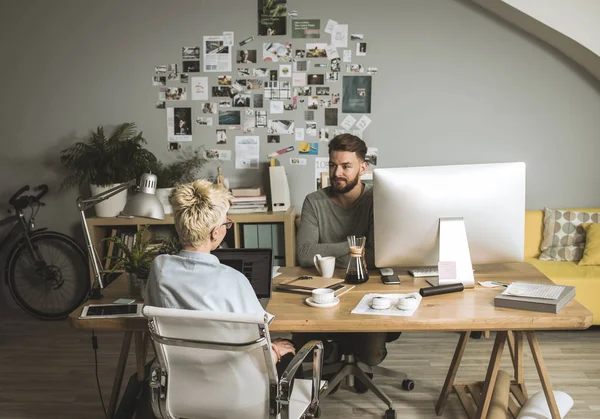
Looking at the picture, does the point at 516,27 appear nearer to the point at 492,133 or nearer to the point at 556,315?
the point at 492,133

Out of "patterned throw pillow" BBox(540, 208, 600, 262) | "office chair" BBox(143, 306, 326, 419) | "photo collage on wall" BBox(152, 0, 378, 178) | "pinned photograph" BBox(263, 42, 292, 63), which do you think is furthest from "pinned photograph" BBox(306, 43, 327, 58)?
"office chair" BBox(143, 306, 326, 419)

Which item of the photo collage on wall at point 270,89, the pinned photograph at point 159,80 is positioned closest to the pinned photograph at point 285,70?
the photo collage on wall at point 270,89

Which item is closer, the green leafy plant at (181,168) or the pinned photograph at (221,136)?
the green leafy plant at (181,168)

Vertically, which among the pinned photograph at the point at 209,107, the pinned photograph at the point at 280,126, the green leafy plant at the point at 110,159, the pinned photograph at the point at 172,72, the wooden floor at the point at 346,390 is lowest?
the wooden floor at the point at 346,390

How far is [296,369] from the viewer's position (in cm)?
182

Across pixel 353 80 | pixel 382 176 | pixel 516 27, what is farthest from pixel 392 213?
pixel 516 27

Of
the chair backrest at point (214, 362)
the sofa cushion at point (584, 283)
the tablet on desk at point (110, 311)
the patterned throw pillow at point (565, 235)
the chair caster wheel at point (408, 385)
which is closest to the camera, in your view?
the chair backrest at point (214, 362)

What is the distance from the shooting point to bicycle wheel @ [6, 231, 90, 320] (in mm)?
4230

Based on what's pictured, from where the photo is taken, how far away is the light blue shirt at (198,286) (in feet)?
5.84

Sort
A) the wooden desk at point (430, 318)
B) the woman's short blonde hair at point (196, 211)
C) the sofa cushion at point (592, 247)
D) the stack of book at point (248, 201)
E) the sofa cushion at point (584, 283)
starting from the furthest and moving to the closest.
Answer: the stack of book at point (248, 201) < the sofa cushion at point (592, 247) < the sofa cushion at point (584, 283) < the wooden desk at point (430, 318) < the woman's short blonde hair at point (196, 211)

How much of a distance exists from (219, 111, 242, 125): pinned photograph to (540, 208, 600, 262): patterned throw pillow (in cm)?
A: 225

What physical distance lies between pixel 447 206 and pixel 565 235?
2.06 metres

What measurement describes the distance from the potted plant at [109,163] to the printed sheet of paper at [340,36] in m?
1.49

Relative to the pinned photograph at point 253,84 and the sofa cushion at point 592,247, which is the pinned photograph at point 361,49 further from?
the sofa cushion at point 592,247
